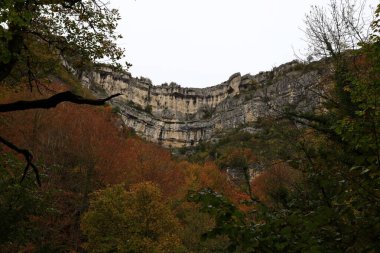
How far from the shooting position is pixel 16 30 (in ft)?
19.6

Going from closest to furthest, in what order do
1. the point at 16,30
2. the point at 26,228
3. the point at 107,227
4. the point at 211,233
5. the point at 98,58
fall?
the point at 211,233
the point at 16,30
the point at 98,58
the point at 26,228
the point at 107,227

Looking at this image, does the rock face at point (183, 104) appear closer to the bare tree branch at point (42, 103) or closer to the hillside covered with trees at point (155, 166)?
the hillside covered with trees at point (155, 166)

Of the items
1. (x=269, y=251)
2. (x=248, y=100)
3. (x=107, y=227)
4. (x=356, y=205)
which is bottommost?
(x=107, y=227)

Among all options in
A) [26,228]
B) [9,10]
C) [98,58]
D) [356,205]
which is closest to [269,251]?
[356,205]

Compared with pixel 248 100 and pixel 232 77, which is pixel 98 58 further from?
pixel 232 77

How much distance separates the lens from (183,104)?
104 m

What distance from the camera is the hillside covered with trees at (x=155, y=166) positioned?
10.6 feet

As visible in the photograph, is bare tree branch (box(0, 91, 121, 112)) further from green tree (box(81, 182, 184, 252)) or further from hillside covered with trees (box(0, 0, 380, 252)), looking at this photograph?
green tree (box(81, 182, 184, 252))

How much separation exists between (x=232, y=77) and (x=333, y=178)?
99.5 meters

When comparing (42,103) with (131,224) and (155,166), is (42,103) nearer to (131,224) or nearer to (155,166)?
(131,224)

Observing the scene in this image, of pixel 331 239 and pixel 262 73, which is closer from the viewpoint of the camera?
pixel 331 239

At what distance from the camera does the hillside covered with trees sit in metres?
3.24

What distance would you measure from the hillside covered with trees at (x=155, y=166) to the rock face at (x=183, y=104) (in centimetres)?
5482

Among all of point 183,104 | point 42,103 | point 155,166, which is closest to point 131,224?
point 42,103
